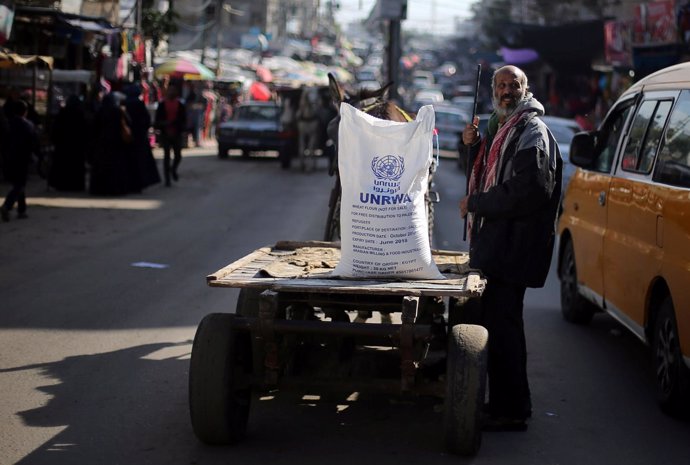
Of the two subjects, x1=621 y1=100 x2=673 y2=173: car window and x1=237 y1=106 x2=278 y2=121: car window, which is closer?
x1=621 y1=100 x2=673 y2=173: car window

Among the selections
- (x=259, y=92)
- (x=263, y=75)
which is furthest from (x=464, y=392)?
(x=263, y=75)

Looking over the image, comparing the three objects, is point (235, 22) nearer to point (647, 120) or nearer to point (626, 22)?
point (626, 22)

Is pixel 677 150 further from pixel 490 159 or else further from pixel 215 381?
pixel 215 381

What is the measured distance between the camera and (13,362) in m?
7.62

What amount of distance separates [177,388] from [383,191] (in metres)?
2.11

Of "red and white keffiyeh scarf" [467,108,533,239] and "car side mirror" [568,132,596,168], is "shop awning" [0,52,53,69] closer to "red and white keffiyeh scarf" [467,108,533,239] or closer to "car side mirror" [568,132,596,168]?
"car side mirror" [568,132,596,168]

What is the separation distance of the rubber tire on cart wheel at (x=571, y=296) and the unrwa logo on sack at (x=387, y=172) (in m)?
3.96

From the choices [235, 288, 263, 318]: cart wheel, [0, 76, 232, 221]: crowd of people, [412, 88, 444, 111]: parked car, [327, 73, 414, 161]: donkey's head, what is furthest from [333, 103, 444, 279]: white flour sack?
[412, 88, 444, 111]: parked car

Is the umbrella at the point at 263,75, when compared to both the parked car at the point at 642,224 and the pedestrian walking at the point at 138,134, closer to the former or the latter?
the pedestrian walking at the point at 138,134

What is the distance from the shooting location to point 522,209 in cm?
604

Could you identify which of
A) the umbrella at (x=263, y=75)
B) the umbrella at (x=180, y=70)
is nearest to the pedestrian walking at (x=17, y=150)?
the umbrella at (x=180, y=70)

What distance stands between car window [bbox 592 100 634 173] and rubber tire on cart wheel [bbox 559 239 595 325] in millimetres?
970

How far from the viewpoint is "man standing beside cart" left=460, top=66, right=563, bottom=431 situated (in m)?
6.04

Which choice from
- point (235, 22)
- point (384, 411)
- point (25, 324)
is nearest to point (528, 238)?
point (384, 411)
